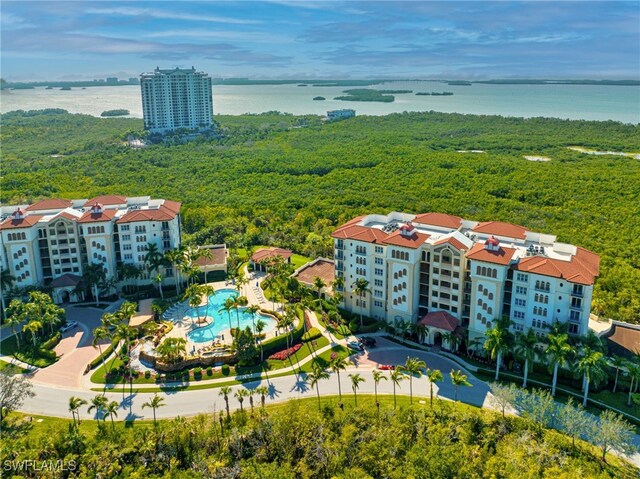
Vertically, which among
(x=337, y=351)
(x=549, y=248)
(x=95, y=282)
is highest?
(x=549, y=248)

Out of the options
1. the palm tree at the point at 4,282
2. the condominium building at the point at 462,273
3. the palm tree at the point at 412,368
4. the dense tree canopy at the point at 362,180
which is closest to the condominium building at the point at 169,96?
the dense tree canopy at the point at 362,180

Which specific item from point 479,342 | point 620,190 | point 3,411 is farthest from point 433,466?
point 620,190

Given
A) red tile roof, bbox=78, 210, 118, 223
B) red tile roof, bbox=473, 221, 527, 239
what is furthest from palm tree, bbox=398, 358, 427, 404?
red tile roof, bbox=78, 210, 118, 223

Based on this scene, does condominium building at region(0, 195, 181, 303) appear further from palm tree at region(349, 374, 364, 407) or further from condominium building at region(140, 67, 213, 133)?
condominium building at region(140, 67, 213, 133)

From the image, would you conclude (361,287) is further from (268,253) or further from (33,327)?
(33,327)

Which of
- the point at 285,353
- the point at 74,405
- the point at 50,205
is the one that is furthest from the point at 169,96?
the point at 74,405

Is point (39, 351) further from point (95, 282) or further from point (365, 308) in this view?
point (365, 308)

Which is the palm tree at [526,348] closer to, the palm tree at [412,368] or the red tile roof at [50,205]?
the palm tree at [412,368]

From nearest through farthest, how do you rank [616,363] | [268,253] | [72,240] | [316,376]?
[316,376] < [616,363] < [72,240] < [268,253]
